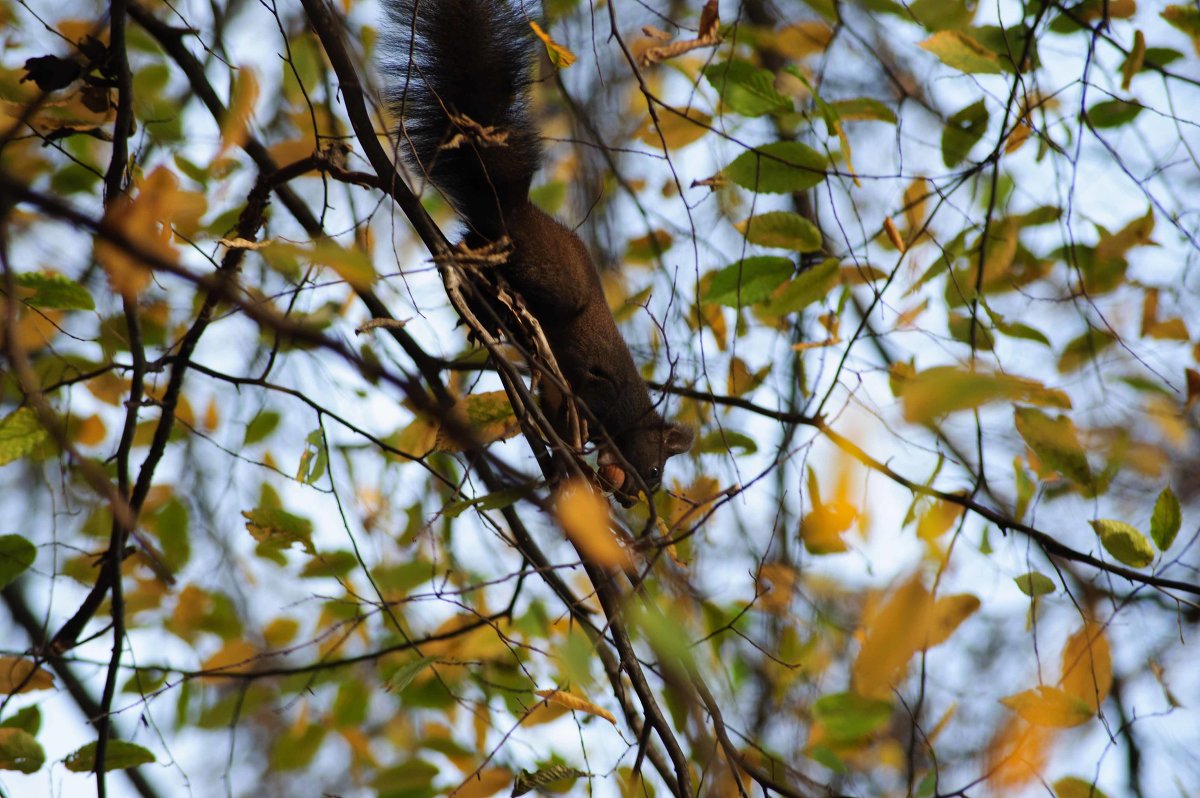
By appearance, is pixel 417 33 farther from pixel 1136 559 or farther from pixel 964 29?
pixel 1136 559

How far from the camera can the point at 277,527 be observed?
7.88 ft

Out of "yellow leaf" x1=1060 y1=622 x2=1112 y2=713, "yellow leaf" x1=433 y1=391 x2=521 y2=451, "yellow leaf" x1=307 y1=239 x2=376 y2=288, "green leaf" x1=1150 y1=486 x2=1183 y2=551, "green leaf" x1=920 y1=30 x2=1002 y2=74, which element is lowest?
"yellow leaf" x1=307 y1=239 x2=376 y2=288

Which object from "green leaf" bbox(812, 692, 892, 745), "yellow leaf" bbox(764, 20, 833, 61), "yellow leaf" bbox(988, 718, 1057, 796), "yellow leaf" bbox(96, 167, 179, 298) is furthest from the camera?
A: "yellow leaf" bbox(764, 20, 833, 61)

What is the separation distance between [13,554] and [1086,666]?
7.83 ft

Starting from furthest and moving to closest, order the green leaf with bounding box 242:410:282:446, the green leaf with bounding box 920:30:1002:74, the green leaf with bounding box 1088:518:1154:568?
the green leaf with bounding box 242:410:282:446 → the green leaf with bounding box 920:30:1002:74 → the green leaf with bounding box 1088:518:1154:568

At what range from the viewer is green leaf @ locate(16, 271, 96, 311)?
2223 mm

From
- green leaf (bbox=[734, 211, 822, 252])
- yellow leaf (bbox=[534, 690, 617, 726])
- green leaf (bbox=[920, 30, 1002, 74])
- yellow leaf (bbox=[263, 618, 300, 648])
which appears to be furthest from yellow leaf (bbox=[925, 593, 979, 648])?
yellow leaf (bbox=[263, 618, 300, 648])

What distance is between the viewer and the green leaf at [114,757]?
2.13 meters

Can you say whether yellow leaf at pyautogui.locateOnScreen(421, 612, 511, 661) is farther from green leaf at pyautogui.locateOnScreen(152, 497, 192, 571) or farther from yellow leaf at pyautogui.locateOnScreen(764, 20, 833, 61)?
yellow leaf at pyautogui.locateOnScreen(764, 20, 833, 61)

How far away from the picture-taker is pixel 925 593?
1.52 metres

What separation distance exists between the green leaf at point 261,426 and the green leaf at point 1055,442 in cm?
239

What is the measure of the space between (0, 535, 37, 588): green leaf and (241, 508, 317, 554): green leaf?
0.48m

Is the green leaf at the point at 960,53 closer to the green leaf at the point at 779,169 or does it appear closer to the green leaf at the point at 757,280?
the green leaf at the point at 779,169

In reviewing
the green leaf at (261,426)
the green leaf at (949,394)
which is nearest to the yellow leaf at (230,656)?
the green leaf at (261,426)
